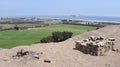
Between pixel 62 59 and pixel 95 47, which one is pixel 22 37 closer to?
pixel 95 47

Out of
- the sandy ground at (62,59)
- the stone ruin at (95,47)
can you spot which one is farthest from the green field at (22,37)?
the sandy ground at (62,59)

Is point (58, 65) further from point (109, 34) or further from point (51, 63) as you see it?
point (109, 34)

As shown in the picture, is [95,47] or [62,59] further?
[95,47]

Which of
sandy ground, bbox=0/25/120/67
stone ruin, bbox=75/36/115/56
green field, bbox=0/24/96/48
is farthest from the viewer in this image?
green field, bbox=0/24/96/48

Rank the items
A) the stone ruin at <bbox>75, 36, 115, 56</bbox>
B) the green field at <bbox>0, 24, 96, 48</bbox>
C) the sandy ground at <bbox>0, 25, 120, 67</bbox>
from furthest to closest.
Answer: the green field at <bbox>0, 24, 96, 48</bbox>
the stone ruin at <bbox>75, 36, 115, 56</bbox>
the sandy ground at <bbox>0, 25, 120, 67</bbox>

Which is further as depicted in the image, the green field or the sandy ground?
the green field

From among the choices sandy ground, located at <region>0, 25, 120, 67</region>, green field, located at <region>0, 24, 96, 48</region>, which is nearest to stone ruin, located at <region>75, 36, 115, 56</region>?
sandy ground, located at <region>0, 25, 120, 67</region>

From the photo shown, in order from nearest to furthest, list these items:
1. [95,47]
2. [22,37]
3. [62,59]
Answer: [62,59]
[95,47]
[22,37]

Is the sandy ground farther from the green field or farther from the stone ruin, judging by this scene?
the green field

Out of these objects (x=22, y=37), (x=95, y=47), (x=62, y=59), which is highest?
(x=95, y=47)

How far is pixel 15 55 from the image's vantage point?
79.5ft

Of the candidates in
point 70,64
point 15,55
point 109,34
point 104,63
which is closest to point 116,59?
point 104,63

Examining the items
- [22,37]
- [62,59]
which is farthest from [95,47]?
[22,37]

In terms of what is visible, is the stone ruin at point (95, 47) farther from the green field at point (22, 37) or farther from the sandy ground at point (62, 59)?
the green field at point (22, 37)
